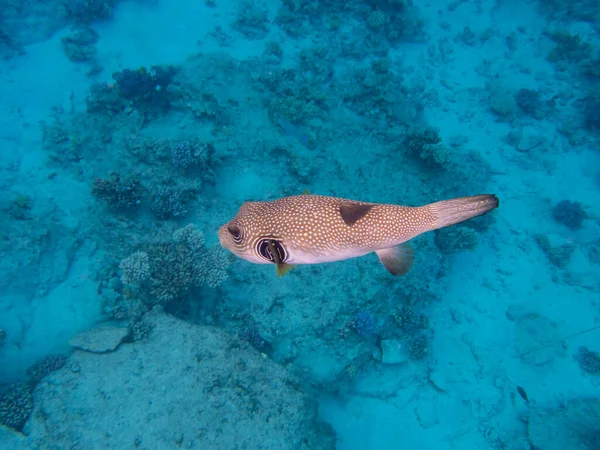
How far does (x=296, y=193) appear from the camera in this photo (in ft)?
28.7

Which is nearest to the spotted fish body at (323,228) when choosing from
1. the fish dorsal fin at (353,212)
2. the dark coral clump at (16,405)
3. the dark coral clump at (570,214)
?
the fish dorsal fin at (353,212)

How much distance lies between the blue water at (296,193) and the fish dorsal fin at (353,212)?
13.7 ft

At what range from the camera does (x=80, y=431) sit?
4852 mm

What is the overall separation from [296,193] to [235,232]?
228 inches

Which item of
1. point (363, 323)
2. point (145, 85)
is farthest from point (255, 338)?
point (145, 85)

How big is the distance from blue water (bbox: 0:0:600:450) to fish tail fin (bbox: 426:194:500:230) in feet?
14.9

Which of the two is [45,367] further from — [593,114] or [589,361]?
[593,114]

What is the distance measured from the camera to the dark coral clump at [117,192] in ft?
24.7

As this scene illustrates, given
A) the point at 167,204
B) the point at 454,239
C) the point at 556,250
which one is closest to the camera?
the point at 167,204

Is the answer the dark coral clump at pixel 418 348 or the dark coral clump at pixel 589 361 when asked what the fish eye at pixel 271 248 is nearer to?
the dark coral clump at pixel 418 348

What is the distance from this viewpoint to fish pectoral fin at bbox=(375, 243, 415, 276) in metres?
3.36

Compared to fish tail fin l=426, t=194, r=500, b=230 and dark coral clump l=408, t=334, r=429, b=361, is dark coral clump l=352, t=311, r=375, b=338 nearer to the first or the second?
dark coral clump l=408, t=334, r=429, b=361

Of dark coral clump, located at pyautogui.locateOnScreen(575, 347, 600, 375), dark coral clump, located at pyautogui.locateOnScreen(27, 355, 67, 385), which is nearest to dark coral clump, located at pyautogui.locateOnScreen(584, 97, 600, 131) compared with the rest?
dark coral clump, located at pyautogui.locateOnScreen(575, 347, 600, 375)

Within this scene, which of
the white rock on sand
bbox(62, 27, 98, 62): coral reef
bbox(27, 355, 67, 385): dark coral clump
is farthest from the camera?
bbox(62, 27, 98, 62): coral reef
